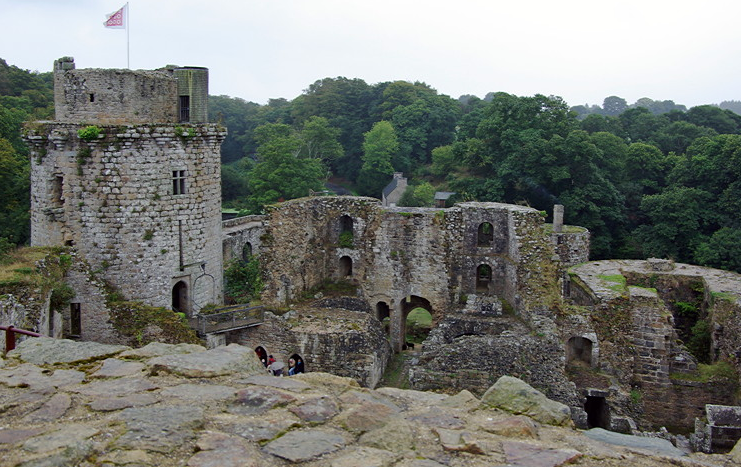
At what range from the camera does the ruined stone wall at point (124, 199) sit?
57.2 feet

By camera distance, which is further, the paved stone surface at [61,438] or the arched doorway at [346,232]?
the arched doorway at [346,232]

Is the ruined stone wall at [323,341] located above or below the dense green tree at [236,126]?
below

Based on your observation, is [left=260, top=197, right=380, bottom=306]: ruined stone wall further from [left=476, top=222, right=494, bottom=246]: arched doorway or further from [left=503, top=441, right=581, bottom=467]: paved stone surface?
[left=503, top=441, right=581, bottom=467]: paved stone surface

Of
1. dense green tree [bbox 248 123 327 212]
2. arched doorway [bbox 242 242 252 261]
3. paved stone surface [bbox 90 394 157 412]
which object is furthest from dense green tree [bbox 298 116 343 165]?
paved stone surface [bbox 90 394 157 412]

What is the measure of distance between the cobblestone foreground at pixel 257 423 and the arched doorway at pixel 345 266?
1904 centimetres

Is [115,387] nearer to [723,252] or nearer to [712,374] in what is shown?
[712,374]

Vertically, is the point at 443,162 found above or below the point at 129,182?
above

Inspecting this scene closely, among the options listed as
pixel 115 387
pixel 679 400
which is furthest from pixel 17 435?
pixel 679 400

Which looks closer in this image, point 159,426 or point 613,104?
point 159,426

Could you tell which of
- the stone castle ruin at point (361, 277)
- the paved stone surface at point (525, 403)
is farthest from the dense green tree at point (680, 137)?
the paved stone surface at point (525, 403)

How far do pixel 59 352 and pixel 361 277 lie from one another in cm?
1852

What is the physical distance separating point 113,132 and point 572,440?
14.8 meters

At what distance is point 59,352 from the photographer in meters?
7.52

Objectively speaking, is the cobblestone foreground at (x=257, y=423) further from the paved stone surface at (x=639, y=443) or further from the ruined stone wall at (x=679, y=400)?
the ruined stone wall at (x=679, y=400)
